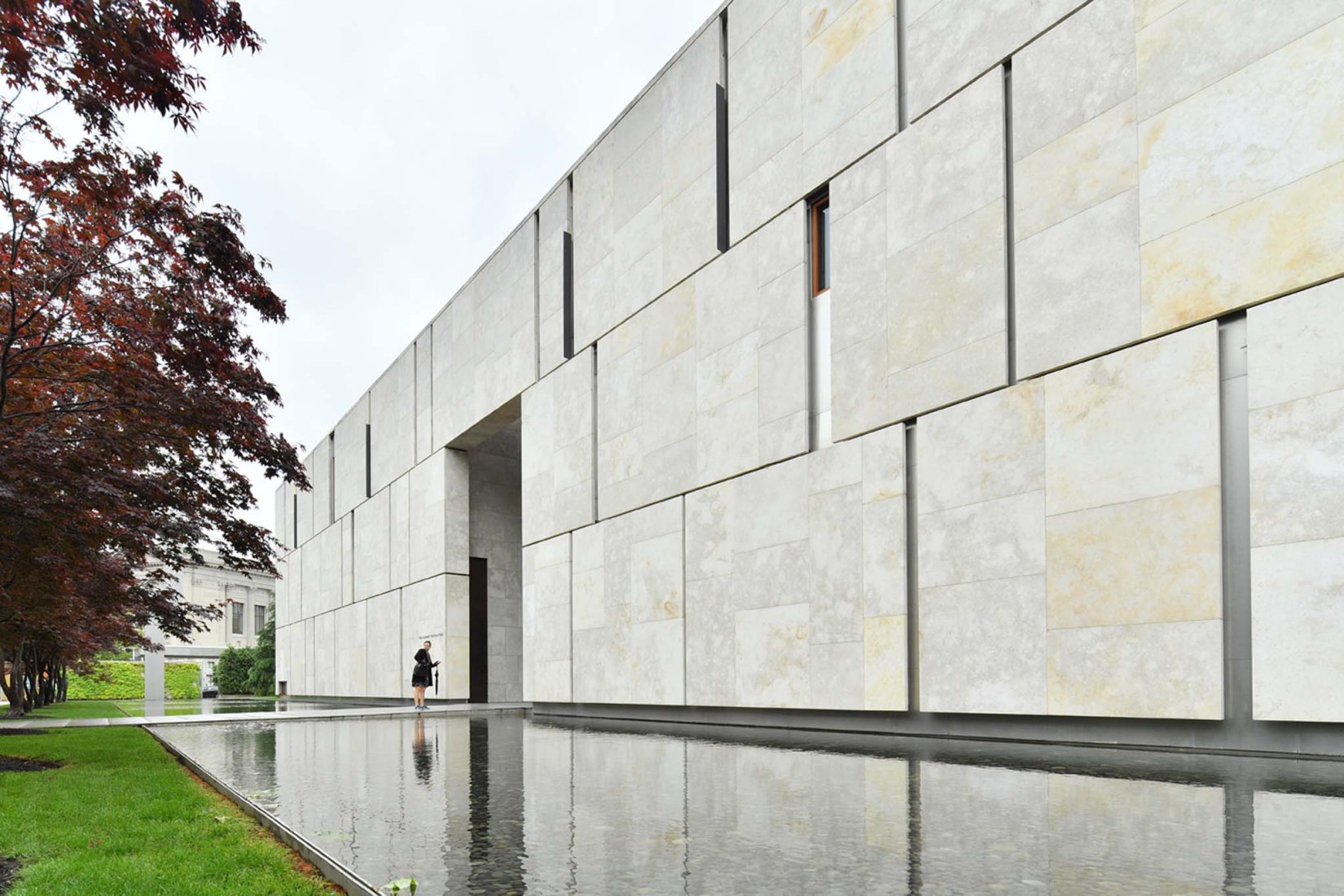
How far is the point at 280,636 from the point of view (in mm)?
54719

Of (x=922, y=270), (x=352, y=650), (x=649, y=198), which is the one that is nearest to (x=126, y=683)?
(x=352, y=650)

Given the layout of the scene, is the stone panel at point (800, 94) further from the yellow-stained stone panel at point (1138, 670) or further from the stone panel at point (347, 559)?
the stone panel at point (347, 559)

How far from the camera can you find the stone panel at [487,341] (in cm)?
2620

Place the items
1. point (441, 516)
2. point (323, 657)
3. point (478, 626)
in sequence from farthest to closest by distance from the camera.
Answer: point (323, 657) → point (478, 626) → point (441, 516)

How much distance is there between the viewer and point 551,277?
24797 millimetres

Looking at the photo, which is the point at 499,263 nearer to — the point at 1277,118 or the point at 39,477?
the point at 39,477

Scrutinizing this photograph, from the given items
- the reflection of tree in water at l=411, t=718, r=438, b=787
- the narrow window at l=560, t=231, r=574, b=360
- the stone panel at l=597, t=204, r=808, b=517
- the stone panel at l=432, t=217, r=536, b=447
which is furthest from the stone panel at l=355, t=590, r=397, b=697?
the reflection of tree in water at l=411, t=718, r=438, b=787

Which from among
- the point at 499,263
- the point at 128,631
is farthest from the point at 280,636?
the point at 499,263

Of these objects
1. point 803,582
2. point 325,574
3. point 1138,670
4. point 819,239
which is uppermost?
point 819,239

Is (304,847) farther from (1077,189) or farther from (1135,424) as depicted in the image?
(1077,189)

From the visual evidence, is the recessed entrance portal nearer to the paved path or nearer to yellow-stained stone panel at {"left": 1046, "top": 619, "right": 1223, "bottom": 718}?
the paved path

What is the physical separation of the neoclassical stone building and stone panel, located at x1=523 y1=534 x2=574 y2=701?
0.11 metres

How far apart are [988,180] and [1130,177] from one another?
6.46 feet

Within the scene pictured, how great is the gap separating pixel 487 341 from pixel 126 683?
57064 mm
